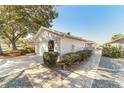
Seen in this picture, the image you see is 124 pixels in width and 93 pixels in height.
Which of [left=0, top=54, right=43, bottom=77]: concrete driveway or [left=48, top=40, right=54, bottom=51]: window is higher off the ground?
[left=48, top=40, right=54, bottom=51]: window

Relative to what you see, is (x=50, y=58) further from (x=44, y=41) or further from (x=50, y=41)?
(x=44, y=41)

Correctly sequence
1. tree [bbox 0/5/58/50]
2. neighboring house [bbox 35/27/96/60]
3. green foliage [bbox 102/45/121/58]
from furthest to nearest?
1. green foliage [bbox 102/45/121/58]
2. neighboring house [bbox 35/27/96/60]
3. tree [bbox 0/5/58/50]

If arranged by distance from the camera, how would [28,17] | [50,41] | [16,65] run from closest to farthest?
1. [16,65]
2. [28,17]
3. [50,41]

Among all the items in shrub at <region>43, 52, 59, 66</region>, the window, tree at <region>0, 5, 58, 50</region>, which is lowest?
shrub at <region>43, 52, 59, 66</region>

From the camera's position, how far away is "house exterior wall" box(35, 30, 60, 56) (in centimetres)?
831

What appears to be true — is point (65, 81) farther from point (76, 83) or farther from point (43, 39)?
point (43, 39)

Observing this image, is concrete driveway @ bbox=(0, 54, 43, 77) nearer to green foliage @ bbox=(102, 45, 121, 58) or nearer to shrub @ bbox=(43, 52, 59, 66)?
shrub @ bbox=(43, 52, 59, 66)

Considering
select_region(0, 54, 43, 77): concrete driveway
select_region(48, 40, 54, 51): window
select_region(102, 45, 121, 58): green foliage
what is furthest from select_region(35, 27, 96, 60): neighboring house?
select_region(102, 45, 121, 58): green foliage

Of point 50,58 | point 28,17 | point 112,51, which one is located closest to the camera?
point 50,58

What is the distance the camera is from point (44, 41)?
8.77 meters

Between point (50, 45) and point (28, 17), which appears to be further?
point (50, 45)

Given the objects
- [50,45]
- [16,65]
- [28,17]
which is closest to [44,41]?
[50,45]

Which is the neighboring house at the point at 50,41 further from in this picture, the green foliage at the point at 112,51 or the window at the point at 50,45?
the green foliage at the point at 112,51

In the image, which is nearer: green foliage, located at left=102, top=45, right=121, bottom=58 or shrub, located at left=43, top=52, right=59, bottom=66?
shrub, located at left=43, top=52, right=59, bottom=66
